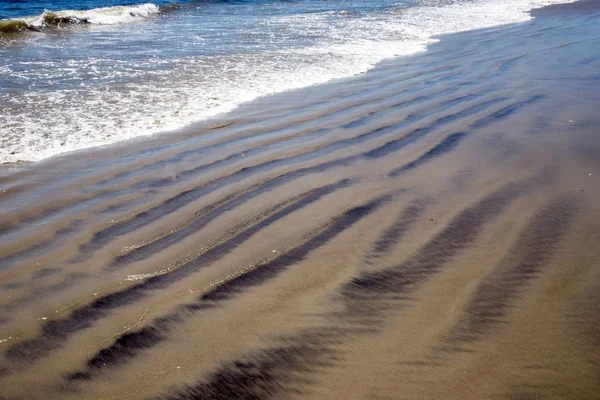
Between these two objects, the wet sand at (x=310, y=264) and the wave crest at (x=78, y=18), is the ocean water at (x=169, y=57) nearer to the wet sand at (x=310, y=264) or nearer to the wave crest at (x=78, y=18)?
the wave crest at (x=78, y=18)

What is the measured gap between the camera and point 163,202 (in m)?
3.62

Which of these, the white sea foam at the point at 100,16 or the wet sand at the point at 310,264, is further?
the white sea foam at the point at 100,16

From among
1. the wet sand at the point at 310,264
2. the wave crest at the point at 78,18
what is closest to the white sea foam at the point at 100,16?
the wave crest at the point at 78,18

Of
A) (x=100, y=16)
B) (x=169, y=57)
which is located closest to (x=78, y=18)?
(x=100, y=16)

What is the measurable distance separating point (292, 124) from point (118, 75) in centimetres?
360

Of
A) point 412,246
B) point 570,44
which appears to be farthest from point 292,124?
point 570,44

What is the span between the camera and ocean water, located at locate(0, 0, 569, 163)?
5.50 meters

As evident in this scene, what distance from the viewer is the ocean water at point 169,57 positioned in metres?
5.50

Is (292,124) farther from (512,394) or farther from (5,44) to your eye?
(5,44)

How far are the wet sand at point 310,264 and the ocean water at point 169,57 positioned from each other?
0.96m

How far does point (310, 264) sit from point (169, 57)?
6986 mm

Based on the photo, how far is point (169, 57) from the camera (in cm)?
882

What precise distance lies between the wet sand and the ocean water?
38.0 inches

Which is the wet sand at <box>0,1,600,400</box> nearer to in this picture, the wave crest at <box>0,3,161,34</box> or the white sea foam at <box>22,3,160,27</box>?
the wave crest at <box>0,3,161,34</box>
